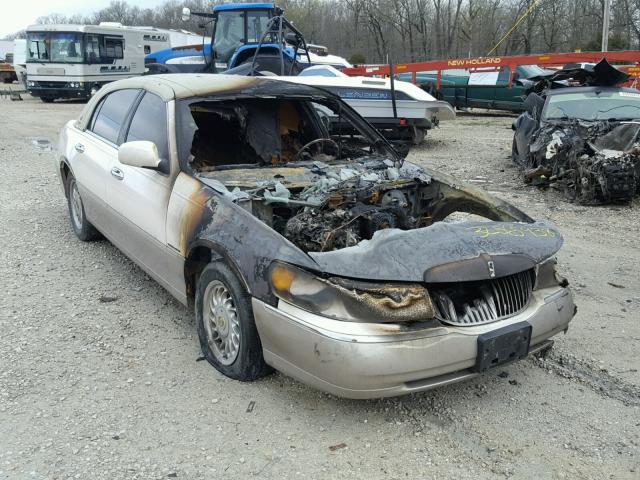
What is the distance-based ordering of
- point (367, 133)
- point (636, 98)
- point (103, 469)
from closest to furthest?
point (103, 469) < point (367, 133) < point (636, 98)

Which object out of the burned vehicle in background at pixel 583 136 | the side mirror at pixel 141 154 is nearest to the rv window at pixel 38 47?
the burned vehicle in background at pixel 583 136

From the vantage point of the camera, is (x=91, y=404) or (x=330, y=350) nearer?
(x=330, y=350)

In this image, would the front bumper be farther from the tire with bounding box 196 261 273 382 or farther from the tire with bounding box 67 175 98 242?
the tire with bounding box 67 175 98 242

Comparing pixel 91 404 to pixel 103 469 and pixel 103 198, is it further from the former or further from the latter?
pixel 103 198

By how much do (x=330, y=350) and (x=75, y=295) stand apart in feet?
8.82

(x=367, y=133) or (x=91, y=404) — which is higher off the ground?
(x=367, y=133)

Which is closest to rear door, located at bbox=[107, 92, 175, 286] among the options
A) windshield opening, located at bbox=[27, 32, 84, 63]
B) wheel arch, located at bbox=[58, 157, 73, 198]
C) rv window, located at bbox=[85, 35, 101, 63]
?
wheel arch, located at bbox=[58, 157, 73, 198]

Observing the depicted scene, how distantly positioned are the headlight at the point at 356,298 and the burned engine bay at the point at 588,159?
551cm

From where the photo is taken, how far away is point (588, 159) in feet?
24.8

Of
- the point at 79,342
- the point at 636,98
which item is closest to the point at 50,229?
the point at 79,342

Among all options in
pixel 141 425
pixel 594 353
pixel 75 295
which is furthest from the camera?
pixel 75 295

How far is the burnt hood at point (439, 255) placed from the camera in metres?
2.88

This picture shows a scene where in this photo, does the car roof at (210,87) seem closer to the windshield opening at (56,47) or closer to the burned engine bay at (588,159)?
the burned engine bay at (588,159)

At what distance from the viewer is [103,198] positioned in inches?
189
